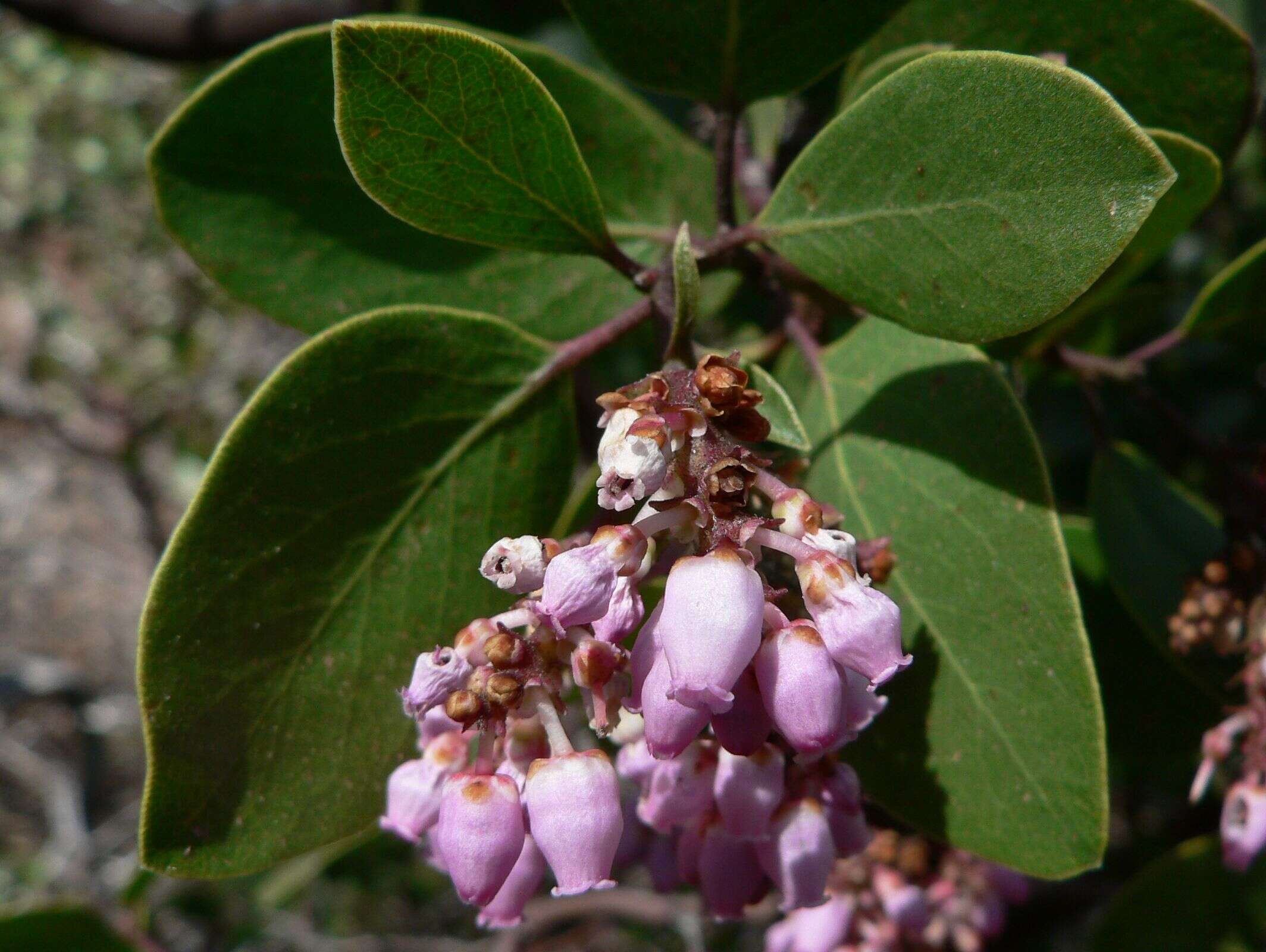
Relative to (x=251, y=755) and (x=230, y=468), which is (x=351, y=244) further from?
(x=251, y=755)

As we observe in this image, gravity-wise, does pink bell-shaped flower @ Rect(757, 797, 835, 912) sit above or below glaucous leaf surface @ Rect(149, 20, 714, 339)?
below

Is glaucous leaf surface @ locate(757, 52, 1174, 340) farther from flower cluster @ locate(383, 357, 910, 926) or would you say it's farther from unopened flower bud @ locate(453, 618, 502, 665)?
unopened flower bud @ locate(453, 618, 502, 665)

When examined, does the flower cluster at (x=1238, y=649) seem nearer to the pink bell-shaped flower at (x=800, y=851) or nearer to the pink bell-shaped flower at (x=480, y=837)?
the pink bell-shaped flower at (x=800, y=851)

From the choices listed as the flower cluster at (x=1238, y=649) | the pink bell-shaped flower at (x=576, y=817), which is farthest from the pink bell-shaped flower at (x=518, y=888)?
the flower cluster at (x=1238, y=649)

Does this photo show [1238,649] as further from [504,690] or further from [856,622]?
[504,690]

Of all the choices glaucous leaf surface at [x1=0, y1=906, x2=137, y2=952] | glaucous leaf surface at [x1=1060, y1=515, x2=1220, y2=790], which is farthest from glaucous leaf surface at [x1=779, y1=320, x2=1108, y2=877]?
glaucous leaf surface at [x1=0, y1=906, x2=137, y2=952]
